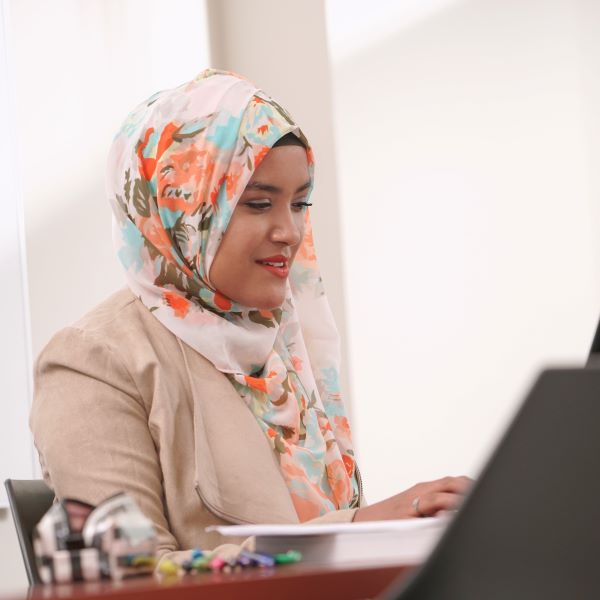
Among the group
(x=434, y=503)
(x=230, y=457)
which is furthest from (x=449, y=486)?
(x=230, y=457)

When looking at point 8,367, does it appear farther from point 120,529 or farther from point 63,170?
point 120,529

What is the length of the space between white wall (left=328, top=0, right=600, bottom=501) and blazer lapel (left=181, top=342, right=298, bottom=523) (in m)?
1.55

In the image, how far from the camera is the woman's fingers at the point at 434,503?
1.22 meters

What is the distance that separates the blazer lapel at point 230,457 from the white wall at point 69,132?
1477 mm

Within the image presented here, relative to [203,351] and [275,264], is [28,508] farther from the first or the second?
[275,264]

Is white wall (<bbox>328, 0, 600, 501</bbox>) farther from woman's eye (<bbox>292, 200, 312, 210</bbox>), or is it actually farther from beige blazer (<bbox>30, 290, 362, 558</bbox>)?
beige blazer (<bbox>30, 290, 362, 558</bbox>)

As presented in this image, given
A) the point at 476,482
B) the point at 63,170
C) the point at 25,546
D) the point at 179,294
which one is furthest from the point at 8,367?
the point at 476,482

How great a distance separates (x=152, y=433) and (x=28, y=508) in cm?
22

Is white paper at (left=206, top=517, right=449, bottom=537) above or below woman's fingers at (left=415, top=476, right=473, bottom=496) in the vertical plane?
above

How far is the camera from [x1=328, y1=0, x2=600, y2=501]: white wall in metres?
3.31

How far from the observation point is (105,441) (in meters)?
1.61

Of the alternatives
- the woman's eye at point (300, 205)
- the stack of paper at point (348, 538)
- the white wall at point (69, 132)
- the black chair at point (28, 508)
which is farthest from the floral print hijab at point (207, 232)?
the white wall at point (69, 132)

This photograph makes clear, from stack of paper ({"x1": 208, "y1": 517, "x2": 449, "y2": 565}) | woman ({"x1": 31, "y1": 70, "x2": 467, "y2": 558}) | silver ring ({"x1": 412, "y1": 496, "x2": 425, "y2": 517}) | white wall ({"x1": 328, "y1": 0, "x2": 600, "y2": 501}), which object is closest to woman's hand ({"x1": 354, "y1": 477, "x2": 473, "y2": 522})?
silver ring ({"x1": 412, "y1": 496, "x2": 425, "y2": 517})

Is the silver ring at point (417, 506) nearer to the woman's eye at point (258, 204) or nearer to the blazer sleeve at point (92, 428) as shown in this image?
the blazer sleeve at point (92, 428)
